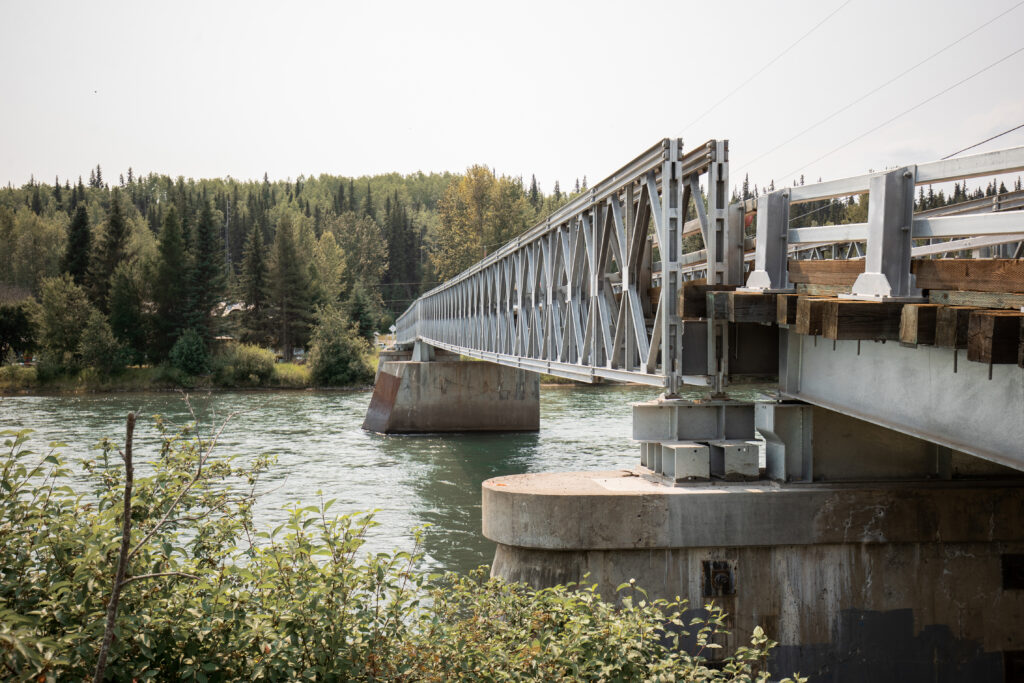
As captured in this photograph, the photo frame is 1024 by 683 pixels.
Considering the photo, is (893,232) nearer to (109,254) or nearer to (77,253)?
(109,254)

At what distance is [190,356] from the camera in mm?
80500

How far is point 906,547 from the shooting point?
36.4 feet

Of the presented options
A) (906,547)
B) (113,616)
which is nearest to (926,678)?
(906,547)

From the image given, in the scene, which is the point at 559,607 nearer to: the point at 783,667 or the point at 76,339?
the point at 783,667

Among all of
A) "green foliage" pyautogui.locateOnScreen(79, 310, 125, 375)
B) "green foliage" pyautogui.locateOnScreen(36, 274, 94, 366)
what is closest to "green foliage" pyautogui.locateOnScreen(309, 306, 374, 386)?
"green foliage" pyautogui.locateOnScreen(79, 310, 125, 375)

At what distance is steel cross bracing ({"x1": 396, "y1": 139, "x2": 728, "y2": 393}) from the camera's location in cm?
1222

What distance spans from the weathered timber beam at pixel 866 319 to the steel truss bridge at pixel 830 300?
0.4 inches

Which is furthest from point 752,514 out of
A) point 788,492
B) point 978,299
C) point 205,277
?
point 205,277

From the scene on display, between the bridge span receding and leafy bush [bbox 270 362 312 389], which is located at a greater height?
the bridge span receding

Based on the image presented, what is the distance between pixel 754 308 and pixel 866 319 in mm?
2399

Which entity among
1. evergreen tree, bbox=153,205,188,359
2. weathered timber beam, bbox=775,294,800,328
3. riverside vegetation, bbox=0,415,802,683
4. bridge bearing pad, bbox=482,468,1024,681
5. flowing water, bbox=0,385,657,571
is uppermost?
evergreen tree, bbox=153,205,188,359

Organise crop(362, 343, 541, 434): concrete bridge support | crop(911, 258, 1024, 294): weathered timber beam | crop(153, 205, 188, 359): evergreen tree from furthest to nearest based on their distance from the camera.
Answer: crop(153, 205, 188, 359): evergreen tree → crop(362, 343, 541, 434): concrete bridge support → crop(911, 258, 1024, 294): weathered timber beam

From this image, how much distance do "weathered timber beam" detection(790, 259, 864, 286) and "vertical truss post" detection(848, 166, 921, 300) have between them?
2.83ft

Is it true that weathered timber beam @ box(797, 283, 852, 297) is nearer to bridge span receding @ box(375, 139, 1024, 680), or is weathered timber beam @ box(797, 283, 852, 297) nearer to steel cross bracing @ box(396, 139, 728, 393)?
bridge span receding @ box(375, 139, 1024, 680)
